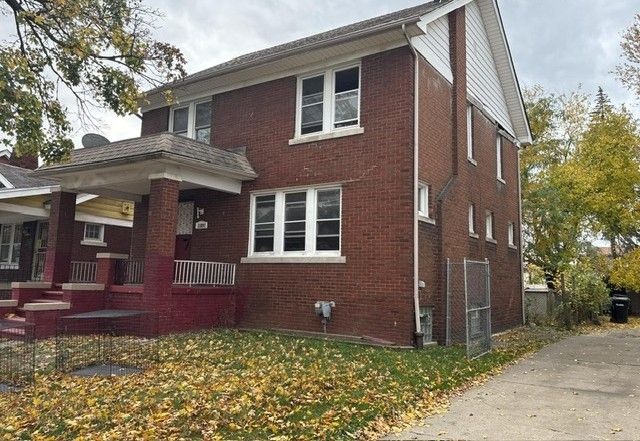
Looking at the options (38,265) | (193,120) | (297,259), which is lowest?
(38,265)

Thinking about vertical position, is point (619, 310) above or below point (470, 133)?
below

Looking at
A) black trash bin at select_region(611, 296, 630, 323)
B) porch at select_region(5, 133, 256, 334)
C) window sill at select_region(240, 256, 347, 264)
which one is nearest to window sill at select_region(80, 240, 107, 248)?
porch at select_region(5, 133, 256, 334)

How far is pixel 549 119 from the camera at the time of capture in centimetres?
2784

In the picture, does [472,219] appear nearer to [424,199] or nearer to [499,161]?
[424,199]

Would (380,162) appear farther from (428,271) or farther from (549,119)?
(549,119)

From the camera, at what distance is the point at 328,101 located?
12180 millimetres

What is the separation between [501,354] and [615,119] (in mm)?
15654

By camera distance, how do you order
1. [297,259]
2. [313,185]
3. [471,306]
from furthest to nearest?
[313,185] → [297,259] → [471,306]

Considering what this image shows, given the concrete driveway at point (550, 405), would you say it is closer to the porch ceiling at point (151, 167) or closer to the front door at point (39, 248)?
the porch ceiling at point (151, 167)

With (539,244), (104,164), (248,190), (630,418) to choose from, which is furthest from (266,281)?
(539,244)

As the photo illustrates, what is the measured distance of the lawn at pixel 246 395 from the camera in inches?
209

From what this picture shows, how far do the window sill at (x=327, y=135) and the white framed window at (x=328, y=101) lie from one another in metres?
0.12

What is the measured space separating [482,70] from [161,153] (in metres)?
10.4

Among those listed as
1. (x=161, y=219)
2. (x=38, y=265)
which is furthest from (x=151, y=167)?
(x=38, y=265)
